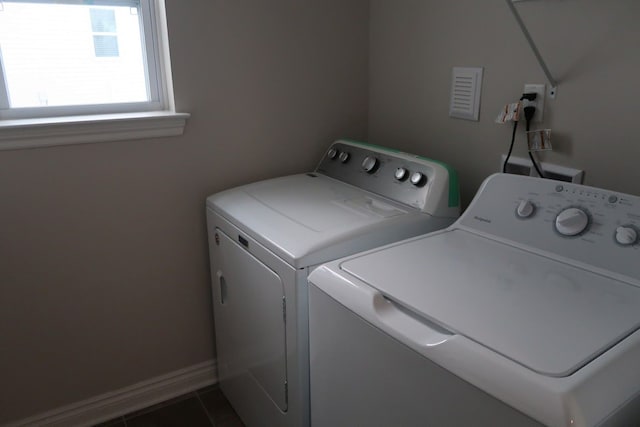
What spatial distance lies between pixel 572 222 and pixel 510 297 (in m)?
0.32

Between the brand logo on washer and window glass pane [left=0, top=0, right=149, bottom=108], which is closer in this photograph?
the brand logo on washer

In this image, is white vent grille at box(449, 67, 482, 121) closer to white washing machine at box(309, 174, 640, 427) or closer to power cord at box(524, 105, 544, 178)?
power cord at box(524, 105, 544, 178)

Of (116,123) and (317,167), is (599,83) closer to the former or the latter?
(317,167)

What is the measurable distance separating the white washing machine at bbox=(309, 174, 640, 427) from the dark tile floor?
29.9 inches

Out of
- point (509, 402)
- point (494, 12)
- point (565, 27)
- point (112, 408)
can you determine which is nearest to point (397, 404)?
point (509, 402)

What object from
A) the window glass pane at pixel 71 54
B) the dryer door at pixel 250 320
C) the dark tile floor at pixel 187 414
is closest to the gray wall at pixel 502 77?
the dryer door at pixel 250 320

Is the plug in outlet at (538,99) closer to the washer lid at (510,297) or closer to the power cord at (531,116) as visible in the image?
the power cord at (531,116)

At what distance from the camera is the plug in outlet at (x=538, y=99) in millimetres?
1467

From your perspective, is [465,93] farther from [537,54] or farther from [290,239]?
[290,239]

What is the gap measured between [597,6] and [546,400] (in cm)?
Result: 108

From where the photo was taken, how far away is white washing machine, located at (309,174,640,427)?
0.78 metres

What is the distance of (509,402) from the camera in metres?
0.76

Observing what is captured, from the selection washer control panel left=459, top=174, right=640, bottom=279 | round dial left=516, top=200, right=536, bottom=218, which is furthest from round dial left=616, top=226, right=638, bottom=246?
round dial left=516, top=200, right=536, bottom=218

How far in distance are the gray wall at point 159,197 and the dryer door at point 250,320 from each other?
226mm
